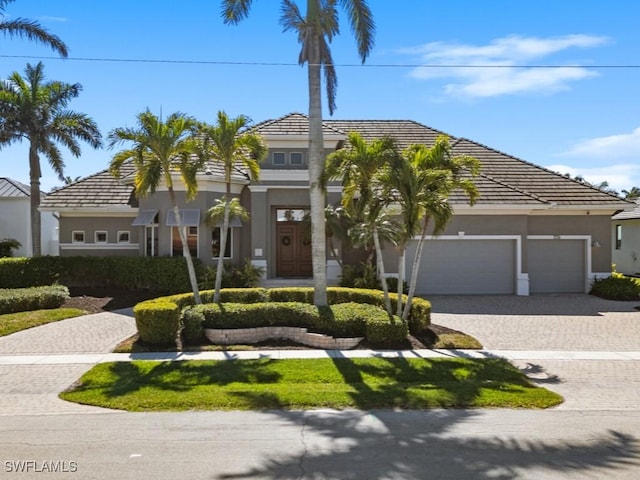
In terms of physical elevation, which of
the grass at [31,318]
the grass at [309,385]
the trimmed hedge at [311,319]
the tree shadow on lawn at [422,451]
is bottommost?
the grass at [309,385]

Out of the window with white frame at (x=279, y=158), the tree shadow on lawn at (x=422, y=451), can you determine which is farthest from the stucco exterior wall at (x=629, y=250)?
the tree shadow on lawn at (x=422, y=451)

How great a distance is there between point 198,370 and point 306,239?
1033 cm

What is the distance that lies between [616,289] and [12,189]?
110 feet

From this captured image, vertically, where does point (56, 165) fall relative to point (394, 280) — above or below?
above

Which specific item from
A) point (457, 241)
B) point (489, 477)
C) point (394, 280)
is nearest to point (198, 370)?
point (489, 477)

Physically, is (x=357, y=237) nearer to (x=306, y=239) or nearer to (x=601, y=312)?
(x=306, y=239)

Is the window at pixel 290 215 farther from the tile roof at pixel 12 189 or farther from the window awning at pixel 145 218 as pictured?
the tile roof at pixel 12 189

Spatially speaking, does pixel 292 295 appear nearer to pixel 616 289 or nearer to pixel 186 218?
pixel 186 218

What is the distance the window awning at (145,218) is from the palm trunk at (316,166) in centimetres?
882

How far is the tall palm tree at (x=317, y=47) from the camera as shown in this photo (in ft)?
43.7

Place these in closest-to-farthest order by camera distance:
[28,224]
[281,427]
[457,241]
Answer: [281,427] → [457,241] → [28,224]

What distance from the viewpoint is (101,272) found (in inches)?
779

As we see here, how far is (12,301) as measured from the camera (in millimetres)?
15484

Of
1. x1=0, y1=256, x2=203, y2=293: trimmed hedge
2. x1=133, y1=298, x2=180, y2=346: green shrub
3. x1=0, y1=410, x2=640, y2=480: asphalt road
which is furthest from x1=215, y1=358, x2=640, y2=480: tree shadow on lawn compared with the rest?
x1=0, y1=256, x2=203, y2=293: trimmed hedge
